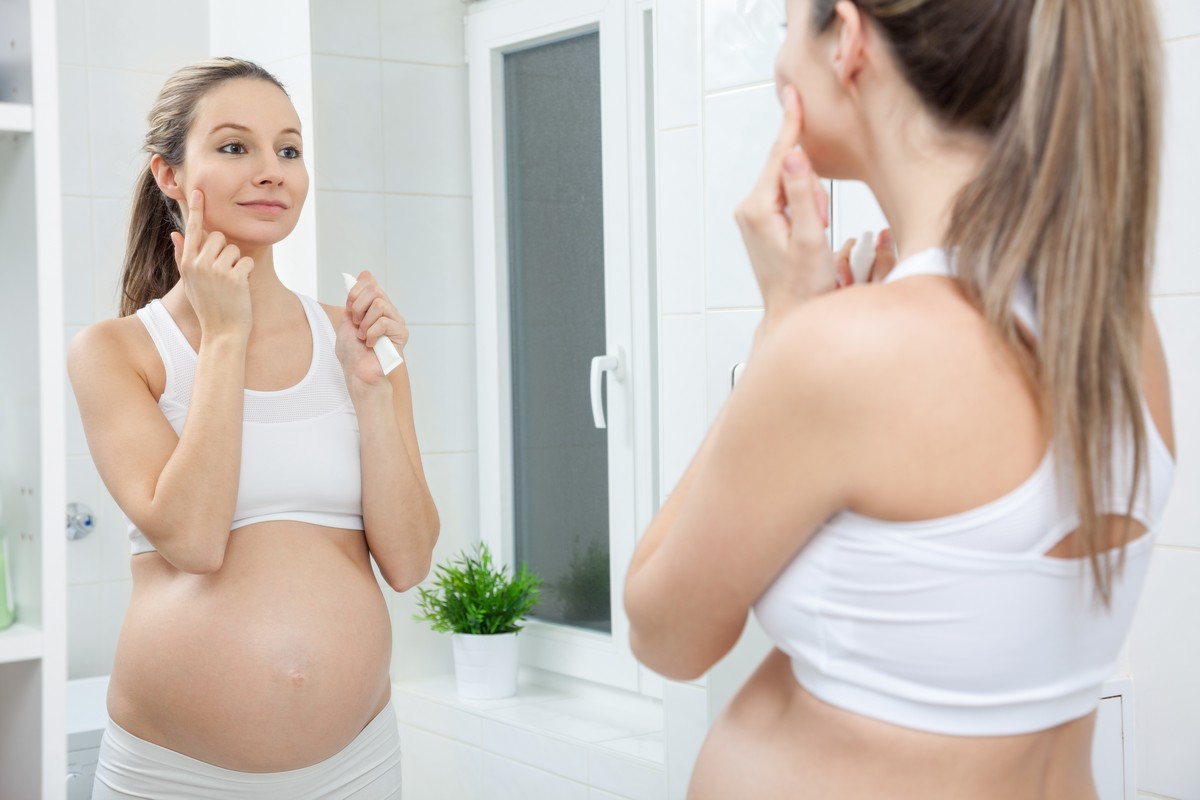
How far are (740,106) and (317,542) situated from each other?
70cm

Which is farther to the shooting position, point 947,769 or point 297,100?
point 297,100

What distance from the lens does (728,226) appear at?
1.40 metres

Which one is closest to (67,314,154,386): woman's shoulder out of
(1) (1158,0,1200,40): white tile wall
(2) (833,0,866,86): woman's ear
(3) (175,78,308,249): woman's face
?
(3) (175,78,308,249): woman's face

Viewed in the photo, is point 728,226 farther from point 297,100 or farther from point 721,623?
point 297,100

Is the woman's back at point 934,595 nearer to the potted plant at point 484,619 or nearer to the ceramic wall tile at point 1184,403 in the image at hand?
the ceramic wall tile at point 1184,403

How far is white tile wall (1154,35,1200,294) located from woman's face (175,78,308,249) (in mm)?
827

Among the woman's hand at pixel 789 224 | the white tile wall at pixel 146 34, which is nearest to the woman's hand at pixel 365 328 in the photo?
the woman's hand at pixel 789 224

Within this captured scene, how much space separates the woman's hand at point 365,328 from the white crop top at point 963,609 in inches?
26.7

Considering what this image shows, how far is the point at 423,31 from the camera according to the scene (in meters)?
2.05

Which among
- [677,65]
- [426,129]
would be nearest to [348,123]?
[426,129]

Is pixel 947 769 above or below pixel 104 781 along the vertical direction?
above

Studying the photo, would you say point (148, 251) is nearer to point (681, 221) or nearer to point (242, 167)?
point (242, 167)

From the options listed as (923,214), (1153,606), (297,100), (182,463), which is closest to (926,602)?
(923,214)

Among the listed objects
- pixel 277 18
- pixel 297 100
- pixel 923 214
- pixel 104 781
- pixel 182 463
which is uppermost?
pixel 277 18
